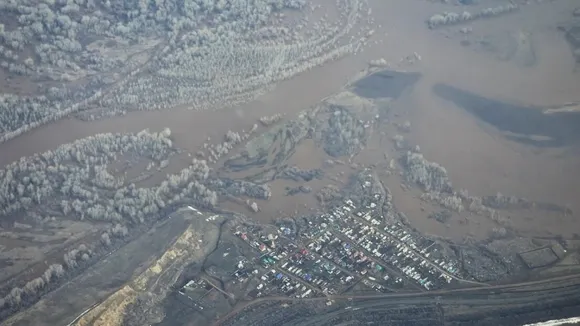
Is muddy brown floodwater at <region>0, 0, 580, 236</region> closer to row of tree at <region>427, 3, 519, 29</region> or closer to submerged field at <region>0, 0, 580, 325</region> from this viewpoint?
submerged field at <region>0, 0, 580, 325</region>

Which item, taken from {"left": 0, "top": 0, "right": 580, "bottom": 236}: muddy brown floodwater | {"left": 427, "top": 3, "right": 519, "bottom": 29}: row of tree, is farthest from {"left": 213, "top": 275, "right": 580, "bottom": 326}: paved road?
{"left": 427, "top": 3, "right": 519, "bottom": 29}: row of tree

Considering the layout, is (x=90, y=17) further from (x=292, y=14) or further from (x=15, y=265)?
(x=15, y=265)

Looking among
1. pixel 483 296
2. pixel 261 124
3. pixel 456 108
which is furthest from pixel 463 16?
pixel 483 296

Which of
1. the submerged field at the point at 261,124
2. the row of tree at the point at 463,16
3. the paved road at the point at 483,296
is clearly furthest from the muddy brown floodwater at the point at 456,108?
the paved road at the point at 483,296

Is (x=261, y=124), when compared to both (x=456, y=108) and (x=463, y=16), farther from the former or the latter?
(x=463, y=16)

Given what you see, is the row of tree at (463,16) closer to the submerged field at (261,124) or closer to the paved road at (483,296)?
the submerged field at (261,124)

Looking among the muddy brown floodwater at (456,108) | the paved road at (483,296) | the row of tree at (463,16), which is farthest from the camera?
the row of tree at (463,16)

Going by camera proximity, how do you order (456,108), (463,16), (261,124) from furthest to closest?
(463,16), (456,108), (261,124)

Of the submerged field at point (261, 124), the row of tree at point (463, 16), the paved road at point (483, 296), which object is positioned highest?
the row of tree at point (463, 16)

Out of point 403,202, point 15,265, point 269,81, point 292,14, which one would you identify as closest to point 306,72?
point 269,81
